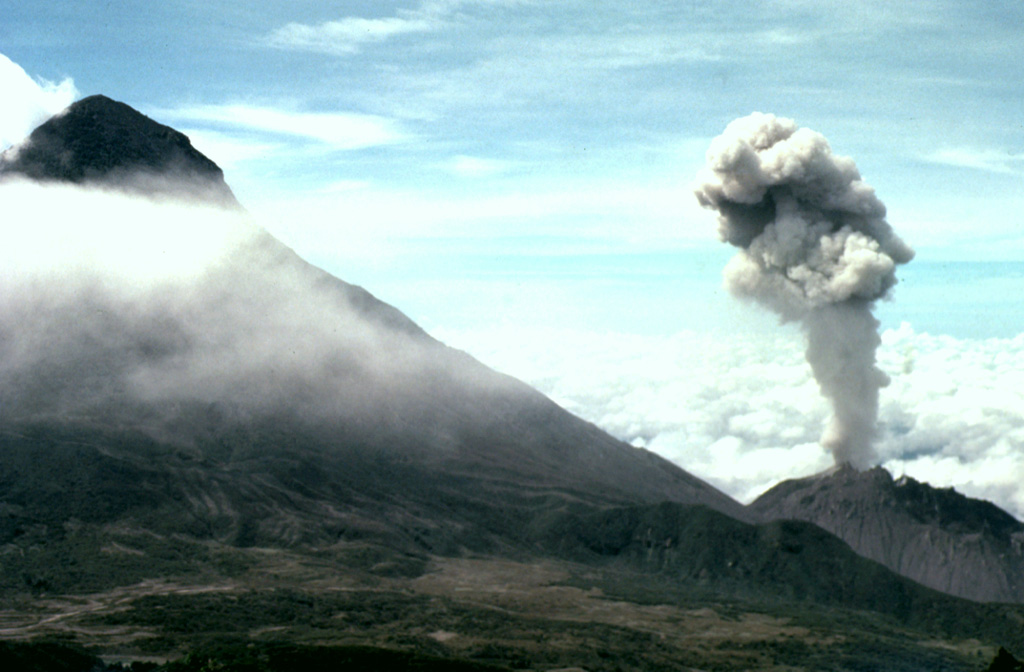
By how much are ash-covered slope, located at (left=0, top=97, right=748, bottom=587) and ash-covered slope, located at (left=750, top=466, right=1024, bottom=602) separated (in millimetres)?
16372

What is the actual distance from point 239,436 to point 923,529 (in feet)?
353

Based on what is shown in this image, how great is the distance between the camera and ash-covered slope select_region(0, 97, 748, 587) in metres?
134

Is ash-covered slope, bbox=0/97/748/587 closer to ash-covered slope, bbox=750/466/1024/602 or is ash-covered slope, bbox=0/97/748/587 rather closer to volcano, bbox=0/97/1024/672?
volcano, bbox=0/97/1024/672

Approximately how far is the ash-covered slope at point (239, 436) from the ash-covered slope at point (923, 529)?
16372 millimetres

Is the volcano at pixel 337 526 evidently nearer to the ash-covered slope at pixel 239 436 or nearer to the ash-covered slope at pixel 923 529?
the ash-covered slope at pixel 239 436

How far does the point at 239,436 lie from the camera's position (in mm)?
158500

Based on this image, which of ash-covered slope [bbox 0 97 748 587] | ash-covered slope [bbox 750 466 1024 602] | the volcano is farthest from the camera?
ash-covered slope [bbox 750 466 1024 602]

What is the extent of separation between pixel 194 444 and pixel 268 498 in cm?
1736

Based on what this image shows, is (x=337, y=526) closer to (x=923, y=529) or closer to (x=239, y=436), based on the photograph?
(x=239, y=436)

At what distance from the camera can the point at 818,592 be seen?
135 metres

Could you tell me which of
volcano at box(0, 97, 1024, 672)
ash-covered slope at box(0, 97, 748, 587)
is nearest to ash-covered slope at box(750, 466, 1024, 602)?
volcano at box(0, 97, 1024, 672)

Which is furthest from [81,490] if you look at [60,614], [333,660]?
[333,660]

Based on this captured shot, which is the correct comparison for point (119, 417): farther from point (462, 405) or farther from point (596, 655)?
point (596, 655)

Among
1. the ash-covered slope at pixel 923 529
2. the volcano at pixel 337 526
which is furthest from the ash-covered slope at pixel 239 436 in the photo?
the ash-covered slope at pixel 923 529
